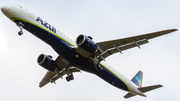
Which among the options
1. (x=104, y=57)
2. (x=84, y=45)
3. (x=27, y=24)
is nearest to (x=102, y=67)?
(x=104, y=57)

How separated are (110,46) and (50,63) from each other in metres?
8.68

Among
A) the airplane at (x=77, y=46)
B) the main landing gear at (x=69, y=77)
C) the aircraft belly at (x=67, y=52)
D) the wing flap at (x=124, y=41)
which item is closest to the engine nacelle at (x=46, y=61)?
the airplane at (x=77, y=46)

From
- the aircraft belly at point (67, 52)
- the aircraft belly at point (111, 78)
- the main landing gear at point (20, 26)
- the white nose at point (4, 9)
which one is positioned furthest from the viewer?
the aircraft belly at point (111, 78)

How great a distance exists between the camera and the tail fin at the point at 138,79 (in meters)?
37.4

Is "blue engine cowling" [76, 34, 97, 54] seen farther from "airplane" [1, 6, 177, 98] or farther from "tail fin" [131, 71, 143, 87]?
"tail fin" [131, 71, 143, 87]

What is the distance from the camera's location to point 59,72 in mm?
33906

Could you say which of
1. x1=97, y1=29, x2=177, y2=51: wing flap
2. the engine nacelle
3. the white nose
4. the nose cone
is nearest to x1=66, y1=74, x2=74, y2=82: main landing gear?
the engine nacelle

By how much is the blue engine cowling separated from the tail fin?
13480mm

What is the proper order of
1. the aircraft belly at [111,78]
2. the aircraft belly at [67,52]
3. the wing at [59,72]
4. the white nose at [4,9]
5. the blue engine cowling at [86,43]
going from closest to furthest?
the white nose at [4,9]
the blue engine cowling at [86,43]
the aircraft belly at [67,52]
the aircraft belly at [111,78]
the wing at [59,72]

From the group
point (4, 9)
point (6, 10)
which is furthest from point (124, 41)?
point (4, 9)

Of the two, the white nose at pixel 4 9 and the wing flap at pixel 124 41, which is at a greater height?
the white nose at pixel 4 9

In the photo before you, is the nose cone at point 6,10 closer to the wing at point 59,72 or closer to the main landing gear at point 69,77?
the wing at point 59,72

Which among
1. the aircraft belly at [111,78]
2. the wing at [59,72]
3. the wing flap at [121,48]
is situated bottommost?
the aircraft belly at [111,78]

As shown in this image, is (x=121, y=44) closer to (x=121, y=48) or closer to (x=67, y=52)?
(x=121, y=48)
